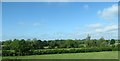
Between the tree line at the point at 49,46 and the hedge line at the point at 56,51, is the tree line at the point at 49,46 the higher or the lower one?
the higher one

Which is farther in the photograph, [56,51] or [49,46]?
[56,51]

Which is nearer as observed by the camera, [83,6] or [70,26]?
[83,6]

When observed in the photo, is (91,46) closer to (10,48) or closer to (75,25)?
(75,25)

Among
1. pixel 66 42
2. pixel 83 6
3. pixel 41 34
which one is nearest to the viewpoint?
pixel 83 6

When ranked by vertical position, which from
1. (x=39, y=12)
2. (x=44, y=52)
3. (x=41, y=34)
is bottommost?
(x=44, y=52)

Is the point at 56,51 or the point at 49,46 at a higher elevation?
the point at 49,46

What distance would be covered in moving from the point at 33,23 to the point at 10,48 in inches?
67.7

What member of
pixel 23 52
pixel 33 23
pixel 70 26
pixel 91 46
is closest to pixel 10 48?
pixel 23 52

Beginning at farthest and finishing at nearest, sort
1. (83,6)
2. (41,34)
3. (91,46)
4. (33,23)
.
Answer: (91,46), (33,23), (41,34), (83,6)

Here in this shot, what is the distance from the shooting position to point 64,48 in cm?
1079

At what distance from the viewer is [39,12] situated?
839 cm

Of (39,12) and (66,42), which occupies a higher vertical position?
(39,12)

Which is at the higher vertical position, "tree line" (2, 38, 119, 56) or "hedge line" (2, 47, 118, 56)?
"tree line" (2, 38, 119, 56)

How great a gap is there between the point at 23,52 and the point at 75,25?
97.0 inches
